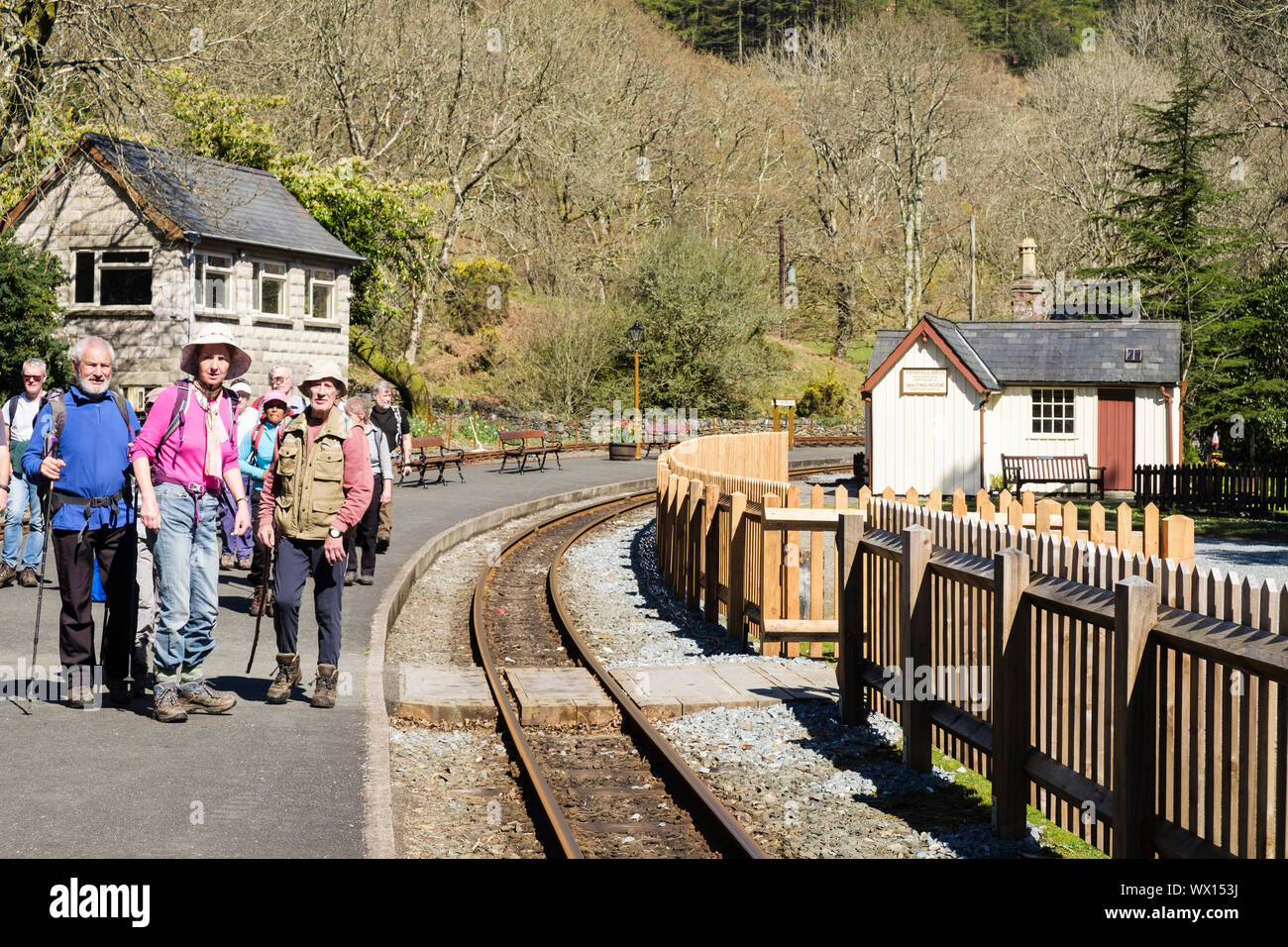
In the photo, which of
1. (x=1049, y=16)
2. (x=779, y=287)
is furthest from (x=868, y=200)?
(x=1049, y=16)

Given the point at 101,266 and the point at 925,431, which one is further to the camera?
the point at 101,266

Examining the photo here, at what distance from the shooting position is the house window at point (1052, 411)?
33.1m

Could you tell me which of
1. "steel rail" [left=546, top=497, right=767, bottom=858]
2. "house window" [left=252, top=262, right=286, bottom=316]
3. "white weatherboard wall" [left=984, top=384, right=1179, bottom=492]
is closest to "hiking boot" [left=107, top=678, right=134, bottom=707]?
"steel rail" [left=546, top=497, right=767, bottom=858]

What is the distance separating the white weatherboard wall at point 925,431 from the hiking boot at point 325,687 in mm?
25697

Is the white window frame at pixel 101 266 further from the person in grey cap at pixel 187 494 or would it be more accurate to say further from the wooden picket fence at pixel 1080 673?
the wooden picket fence at pixel 1080 673

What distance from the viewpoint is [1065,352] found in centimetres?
3322

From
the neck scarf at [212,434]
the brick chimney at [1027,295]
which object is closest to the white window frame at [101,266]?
the brick chimney at [1027,295]

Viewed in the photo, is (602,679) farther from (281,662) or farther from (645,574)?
(645,574)

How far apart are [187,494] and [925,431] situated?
1074 inches

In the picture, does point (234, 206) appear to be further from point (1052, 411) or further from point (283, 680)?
point (283, 680)

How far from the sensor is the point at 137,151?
1278 inches

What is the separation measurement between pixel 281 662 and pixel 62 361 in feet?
56.7

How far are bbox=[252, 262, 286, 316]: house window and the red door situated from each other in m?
21.4

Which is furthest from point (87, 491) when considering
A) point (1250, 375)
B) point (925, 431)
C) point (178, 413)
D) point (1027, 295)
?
point (1250, 375)
